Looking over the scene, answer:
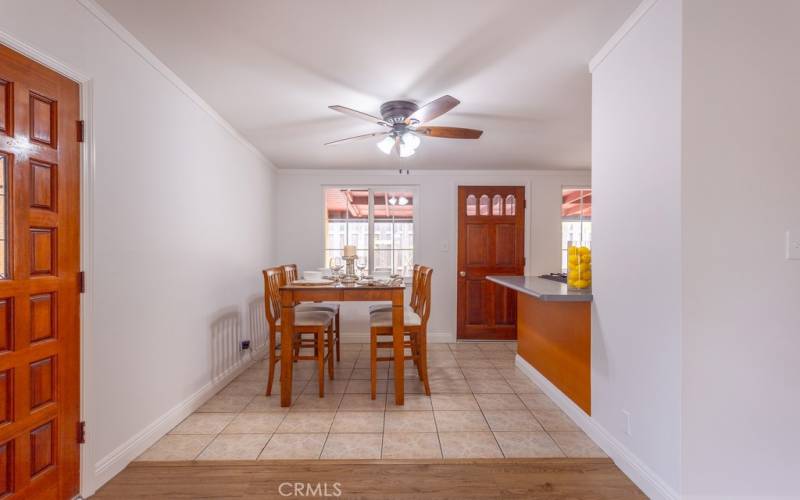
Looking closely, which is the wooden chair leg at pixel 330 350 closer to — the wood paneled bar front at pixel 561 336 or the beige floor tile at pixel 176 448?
the beige floor tile at pixel 176 448

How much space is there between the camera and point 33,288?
1392mm

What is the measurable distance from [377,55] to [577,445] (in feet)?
8.39

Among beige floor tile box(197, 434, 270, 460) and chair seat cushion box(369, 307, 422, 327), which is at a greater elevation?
chair seat cushion box(369, 307, 422, 327)

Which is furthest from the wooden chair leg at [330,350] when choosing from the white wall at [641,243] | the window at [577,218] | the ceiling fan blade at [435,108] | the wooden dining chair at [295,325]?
the window at [577,218]

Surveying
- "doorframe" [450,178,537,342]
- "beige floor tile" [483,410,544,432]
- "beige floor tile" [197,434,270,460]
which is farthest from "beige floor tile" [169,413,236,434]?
"doorframe" [450,178,537,342]

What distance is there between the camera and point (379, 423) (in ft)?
7.64

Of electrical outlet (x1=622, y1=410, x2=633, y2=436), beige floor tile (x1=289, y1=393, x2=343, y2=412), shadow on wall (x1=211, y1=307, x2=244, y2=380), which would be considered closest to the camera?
electrical outlet (x1=622, y1=410, x2=633, y2=436)

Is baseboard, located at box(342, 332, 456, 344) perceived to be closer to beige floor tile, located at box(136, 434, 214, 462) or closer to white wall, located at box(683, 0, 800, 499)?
beige floor tile, located at box(136, 434, 214, 462)

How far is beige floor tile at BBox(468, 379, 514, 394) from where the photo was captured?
2.89 meters

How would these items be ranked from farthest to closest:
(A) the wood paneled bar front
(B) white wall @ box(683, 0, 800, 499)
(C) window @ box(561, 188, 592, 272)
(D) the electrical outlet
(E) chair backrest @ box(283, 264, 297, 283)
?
(C) window @ box(561, 188, 592, 272) → (E) chair backrest @ box(283, 264, 297, 283) → (A) the wood paneled bar front → (D) the electrical outlet → (B) white wall @ box(683, 0, 800, 499)

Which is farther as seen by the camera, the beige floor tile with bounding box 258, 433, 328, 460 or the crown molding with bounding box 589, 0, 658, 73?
the beige floor tile with bounding box 258, 433, 328, 460

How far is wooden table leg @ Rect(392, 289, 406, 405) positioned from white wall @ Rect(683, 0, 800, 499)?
1671mm

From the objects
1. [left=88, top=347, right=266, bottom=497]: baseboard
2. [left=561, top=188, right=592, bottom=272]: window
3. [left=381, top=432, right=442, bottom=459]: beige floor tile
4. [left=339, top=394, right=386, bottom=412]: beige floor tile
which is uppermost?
[left=561, top=188, right=592, bottom=272]: window

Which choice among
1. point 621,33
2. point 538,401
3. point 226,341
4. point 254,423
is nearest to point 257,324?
point 226,341
